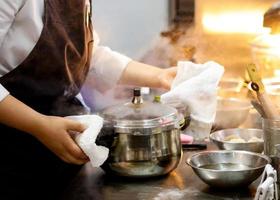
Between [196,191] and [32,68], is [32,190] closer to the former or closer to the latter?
[32,68]

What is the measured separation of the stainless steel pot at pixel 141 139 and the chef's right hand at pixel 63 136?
0.26ft

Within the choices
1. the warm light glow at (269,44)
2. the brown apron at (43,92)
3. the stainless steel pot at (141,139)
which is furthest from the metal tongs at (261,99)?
the warm light glow at (269,44)

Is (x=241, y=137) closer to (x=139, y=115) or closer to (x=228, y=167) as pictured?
(x=228, y=167)

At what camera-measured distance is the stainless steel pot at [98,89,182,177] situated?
137 centimetres

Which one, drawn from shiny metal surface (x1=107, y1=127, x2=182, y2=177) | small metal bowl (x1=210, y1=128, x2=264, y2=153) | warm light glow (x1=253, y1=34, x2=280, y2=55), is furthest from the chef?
warm light glow (x1=253, y1=34, x2=280, y2=55)

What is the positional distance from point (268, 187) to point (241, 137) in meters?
0.57

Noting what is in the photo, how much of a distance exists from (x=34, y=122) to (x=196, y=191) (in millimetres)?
435

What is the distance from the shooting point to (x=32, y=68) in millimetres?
1509

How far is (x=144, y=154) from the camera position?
1.38 m

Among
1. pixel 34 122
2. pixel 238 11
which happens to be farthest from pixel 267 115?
pixel 238 11

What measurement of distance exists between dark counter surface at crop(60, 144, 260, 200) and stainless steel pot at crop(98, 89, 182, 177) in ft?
0.09

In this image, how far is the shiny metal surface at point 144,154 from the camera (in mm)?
1374

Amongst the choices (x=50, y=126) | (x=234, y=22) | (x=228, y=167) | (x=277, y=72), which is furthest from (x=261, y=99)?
(x=234, y=22)

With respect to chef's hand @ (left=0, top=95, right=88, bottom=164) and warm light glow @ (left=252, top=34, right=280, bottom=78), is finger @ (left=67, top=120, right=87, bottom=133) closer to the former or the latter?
chef's hand @ (left=0, top=95, right=88, bottom=164)
